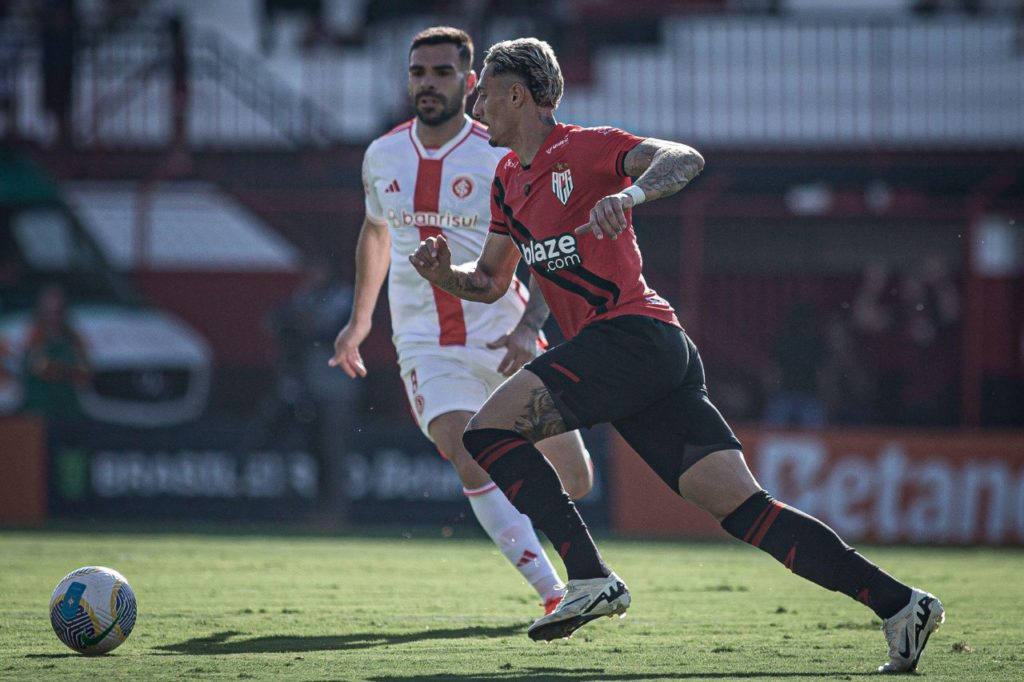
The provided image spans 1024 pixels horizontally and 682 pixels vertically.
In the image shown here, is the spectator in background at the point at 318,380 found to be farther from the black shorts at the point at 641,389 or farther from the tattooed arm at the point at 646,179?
the tattooed arm at the point at 646,179

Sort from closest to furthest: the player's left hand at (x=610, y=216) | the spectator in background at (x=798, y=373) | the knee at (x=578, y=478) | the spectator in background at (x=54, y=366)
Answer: the player's left hand at (x=610, y=216) → the knee at (x=578, y=478) → the spectator in background at (x=798, y=373) → the spectator in background at (x=54, y=366)

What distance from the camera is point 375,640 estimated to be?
684 centimetres

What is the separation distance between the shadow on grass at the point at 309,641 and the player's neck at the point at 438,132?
240 cm

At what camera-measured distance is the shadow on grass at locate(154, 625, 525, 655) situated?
6.39 metres

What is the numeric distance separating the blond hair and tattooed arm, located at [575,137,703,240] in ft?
1.61

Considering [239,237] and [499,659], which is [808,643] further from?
[239,237]

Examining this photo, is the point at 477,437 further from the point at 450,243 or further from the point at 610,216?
the point at 450,243

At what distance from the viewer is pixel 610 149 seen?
239 inches

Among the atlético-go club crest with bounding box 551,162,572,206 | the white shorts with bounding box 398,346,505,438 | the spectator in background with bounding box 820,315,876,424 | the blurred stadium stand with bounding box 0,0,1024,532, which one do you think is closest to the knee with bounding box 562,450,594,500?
the white shorts with bounding box 398,346,505,438

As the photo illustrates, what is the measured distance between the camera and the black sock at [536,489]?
580 centimetres

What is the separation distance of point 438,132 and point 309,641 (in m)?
2.65

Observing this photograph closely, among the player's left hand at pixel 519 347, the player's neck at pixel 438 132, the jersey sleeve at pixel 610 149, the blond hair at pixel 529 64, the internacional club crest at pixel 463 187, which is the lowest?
the player's left hand at pixel 519 347

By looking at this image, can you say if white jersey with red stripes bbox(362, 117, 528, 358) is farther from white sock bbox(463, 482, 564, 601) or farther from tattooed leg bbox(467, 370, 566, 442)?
tattooed leg bbox(467, 370, 566, 442)

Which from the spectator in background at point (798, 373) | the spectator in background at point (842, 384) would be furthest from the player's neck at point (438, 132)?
the spectator in background at point (842, 384)
